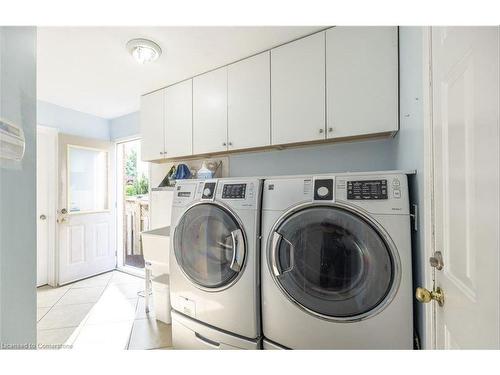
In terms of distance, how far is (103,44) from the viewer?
65.5 inches

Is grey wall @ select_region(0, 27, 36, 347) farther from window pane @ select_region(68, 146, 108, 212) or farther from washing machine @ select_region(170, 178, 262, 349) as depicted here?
window pane @ select_region(68, 146, 108, 212)

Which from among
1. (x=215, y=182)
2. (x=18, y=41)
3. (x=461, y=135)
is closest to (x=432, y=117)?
(x=461, y=135)

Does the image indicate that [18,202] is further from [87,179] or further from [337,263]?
[87,179]

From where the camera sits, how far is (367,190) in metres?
1.04

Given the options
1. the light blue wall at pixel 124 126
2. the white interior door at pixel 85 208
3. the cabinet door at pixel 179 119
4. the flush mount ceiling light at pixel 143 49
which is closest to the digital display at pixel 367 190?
the cabinet door at pixel 179 119

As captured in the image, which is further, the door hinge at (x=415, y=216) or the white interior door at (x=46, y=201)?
the white interior door at (x=46, y=201)

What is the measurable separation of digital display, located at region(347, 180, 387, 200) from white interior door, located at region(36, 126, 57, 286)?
3557 millimetres

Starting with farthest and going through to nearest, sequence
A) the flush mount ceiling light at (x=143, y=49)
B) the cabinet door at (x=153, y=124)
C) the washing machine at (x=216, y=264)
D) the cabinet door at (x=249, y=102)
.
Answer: the cabinet door at (x=153, y=124)
the cabinet door at (x=249, y=102)
the flush mount ceiling light at (x=143, y=49)
the washing machine at (x=216, y=264)

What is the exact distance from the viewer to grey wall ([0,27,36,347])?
0.65 metres

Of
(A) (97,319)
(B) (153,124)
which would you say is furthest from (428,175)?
(A) (97,319)

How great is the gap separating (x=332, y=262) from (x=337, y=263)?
0.9 inches

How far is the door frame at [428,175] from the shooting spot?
30.2 inches

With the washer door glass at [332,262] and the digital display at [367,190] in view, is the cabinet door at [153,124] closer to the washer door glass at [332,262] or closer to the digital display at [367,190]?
the washer door glass at [332,262]

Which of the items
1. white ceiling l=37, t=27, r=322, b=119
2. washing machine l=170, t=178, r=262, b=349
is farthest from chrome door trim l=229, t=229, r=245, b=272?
white ceiling l=37, t=27, r=322, b=119
